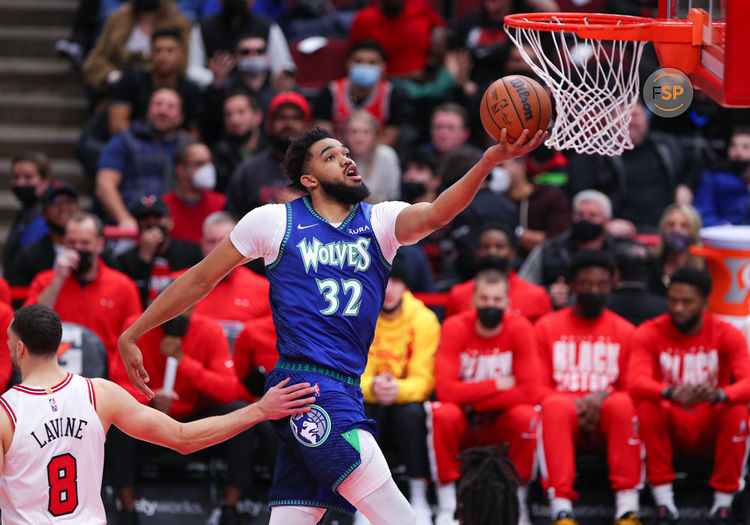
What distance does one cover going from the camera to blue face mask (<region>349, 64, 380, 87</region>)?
10648mm

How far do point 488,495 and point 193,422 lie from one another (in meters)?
2.67

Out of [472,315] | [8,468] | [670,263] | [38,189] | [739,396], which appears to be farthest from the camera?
[38,189]

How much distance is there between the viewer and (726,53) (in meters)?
4.89

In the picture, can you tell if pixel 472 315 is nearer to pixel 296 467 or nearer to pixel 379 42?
pixel 296 467

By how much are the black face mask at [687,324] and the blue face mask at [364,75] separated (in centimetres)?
417

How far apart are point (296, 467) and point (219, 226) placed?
3609 millimetres

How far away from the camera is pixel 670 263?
884cm

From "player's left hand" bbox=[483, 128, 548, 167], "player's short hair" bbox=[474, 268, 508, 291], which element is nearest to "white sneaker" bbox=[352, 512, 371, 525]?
"player's short hair" bbox=[474, 268, 508, 291]

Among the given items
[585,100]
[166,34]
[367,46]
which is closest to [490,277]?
[585,100]

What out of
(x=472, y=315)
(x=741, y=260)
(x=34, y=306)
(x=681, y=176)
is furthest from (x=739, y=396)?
(x=34, y=306)

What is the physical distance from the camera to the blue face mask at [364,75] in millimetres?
10648

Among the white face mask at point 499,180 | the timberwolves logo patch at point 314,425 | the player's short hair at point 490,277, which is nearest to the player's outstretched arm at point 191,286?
the timberwolves logo patch at point 314,425

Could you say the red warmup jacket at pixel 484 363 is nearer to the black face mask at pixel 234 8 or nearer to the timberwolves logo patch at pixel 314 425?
the timberwolves logo patch at pixel 314 425

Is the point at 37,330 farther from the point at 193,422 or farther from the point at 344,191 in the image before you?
the point at 344,191
